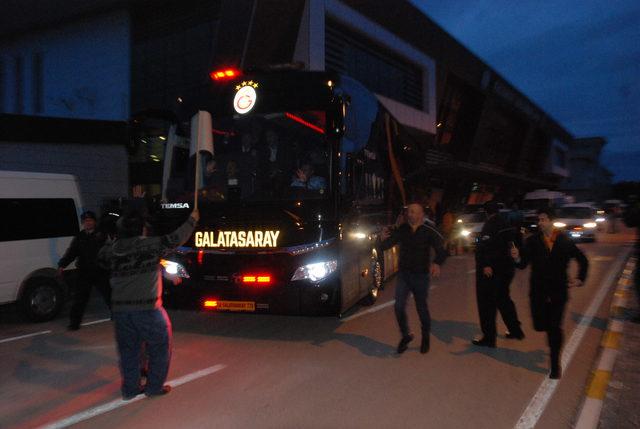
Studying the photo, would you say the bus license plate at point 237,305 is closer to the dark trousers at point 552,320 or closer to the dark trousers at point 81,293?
the dark trousers at point 81,293

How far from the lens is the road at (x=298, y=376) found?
411 centimetres

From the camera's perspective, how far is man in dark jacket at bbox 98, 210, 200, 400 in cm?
430

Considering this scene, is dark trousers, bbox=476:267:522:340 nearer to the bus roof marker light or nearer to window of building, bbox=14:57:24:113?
the bus roof marker light

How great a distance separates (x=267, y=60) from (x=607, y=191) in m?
110

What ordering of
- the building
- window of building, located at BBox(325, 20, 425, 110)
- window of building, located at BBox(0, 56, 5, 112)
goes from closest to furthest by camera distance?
the building < window of building, located at BBox(325, 20, 425, 110) < window of building, located at BBox(0, 56, 5, 112)

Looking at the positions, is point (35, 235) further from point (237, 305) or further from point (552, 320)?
point (552, 320)

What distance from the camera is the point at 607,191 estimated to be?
10788 cm

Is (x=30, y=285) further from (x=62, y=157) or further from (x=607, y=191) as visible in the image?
(x=607, y=191)

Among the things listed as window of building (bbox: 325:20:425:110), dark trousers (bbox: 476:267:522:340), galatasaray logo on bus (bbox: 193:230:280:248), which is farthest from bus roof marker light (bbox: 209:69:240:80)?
window of building (bbox: 325:20:425:110)

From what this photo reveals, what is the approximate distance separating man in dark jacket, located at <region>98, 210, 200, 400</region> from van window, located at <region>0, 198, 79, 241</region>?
4.20 m

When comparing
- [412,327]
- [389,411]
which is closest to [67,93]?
[412,327]

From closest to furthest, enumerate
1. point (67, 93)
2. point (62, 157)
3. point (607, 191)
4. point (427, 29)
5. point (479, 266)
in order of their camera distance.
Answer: point (479, 266), point (62, 157), point (67, 93), point (427, 29), point (607, 191)

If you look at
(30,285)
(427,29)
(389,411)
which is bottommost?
(389,411)

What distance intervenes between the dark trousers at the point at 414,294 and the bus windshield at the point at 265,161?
1.41 meters
